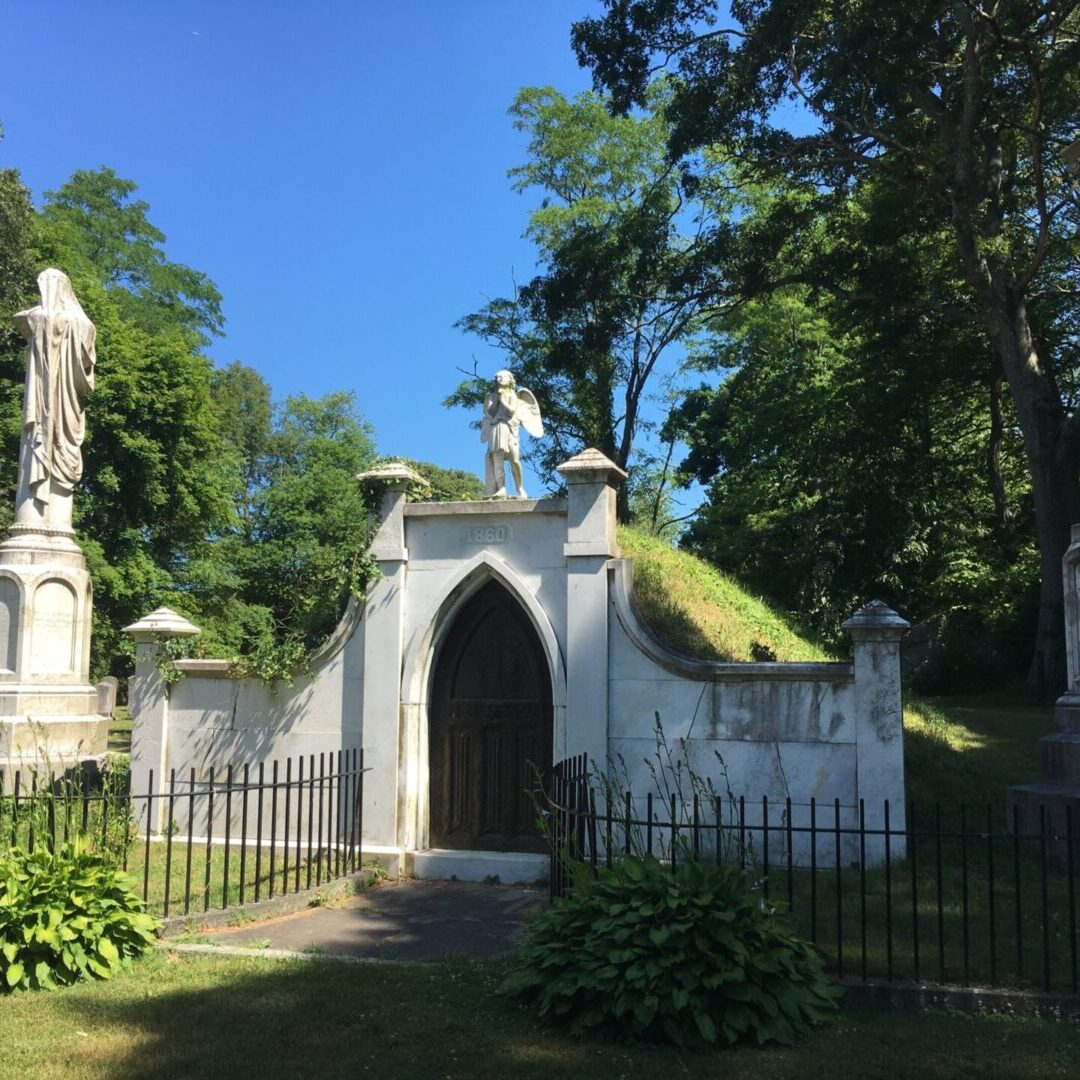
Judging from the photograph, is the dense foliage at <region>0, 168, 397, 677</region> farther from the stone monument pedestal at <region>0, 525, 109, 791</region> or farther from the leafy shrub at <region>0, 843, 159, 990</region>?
the leafy shrub at <region>0, 843, 159, 990</region>

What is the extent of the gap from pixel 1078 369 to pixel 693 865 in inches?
749

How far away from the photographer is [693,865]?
5.49m

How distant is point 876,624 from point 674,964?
4507mm

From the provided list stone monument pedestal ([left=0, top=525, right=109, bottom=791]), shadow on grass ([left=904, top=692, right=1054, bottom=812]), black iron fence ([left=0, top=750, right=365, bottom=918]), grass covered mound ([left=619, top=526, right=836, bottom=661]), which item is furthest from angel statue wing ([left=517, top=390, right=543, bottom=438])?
shadow on grass ([left=904, top=692, right=1054, bottom=812])

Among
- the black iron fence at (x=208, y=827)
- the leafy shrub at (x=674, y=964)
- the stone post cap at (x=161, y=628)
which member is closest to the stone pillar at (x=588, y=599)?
the black iron fence at (x=208, y=827)

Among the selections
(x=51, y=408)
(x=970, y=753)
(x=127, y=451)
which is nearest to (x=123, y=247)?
(x=127, y=451)

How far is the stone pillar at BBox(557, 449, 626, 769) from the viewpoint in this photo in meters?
9.56

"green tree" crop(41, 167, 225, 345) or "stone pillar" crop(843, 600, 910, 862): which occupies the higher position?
"green tree" crop(41, 167, 225, 345)

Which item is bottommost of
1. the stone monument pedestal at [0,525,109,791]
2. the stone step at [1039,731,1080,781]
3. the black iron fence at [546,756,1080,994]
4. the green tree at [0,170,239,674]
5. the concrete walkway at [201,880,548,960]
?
the concrete walkway at [201,880,548,960]

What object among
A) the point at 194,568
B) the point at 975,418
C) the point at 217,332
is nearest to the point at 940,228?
the point at 975,418

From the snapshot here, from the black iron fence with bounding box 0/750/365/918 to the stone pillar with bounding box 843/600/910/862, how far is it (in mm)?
4616

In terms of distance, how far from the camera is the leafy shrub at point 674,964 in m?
5.01

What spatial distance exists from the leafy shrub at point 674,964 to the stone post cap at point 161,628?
6.62 m

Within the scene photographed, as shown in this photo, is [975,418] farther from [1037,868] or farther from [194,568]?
[194,568]
